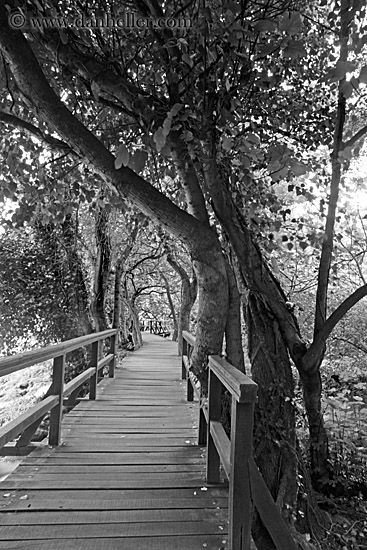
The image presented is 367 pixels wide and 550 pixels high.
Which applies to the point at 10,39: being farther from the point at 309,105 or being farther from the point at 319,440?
the point at 319,440

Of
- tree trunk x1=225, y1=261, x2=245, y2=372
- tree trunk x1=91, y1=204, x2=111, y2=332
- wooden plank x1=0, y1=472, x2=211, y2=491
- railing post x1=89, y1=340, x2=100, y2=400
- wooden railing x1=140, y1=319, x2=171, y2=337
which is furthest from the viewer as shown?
wooden railing x1=140, y1=319, x2=171, y2=337

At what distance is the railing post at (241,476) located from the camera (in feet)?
5.46

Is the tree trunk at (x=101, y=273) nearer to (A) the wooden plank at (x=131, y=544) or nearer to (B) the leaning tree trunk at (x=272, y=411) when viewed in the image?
(B) the leaning tree trunk at (x=272, y=411)

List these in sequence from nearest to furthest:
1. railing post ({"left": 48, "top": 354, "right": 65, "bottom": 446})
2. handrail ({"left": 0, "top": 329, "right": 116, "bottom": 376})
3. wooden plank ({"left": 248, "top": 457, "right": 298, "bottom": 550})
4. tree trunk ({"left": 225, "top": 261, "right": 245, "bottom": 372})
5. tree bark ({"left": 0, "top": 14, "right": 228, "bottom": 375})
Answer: wooden plank ({"left": 248, "top": 457, "right": 298, "bottom": 550})
handrail ({"left": 0, "top": 329, "right": 116, "bottom": 376})
tree bark ({"left": 0, "top": 14, "right": 228, "bottom": 375})
railing post ({"left": 48, "top": 354, "right": 65, "bottom": 446})
tree trunk ({"left": 225, "top": 261, "right": 245, "bottom": 372})

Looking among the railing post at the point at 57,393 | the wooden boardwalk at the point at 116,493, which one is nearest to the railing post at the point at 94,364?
the wooden boardwalk at the point at 116,493

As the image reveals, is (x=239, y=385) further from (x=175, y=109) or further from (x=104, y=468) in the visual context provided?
(x=104, y=468)

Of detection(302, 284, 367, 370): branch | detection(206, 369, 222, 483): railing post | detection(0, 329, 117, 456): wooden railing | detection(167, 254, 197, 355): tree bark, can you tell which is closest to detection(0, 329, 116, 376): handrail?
detection(0, 329, 117, 456): wooden railing

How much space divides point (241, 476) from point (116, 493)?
119 cm

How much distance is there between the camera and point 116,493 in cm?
247

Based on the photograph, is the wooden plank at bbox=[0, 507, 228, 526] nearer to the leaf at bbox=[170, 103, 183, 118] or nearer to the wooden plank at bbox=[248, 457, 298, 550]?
the wooden plank at bbox=[248, 457, 298, 550]

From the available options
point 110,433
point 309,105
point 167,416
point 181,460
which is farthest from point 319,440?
point 309,105

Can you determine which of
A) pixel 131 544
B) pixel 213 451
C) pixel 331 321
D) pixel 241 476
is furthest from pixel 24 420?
pixel 331 321

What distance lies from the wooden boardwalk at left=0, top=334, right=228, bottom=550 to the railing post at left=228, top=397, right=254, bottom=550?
1.04ft

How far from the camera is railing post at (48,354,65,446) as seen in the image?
10.4 feet
